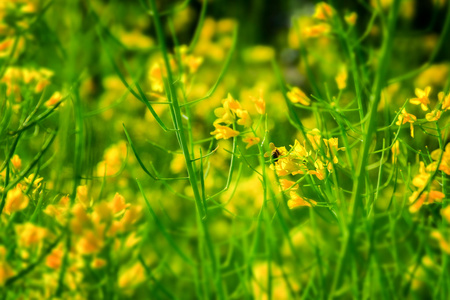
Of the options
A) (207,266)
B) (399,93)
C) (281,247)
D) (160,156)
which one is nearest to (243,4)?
(399,93)

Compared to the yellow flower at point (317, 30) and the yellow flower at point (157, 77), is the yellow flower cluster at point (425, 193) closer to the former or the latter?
the yellow flower at point (317, 30)

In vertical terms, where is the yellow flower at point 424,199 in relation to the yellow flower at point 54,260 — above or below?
above

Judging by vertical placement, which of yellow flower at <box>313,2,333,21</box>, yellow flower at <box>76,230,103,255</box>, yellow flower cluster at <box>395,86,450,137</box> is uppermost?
yellow flower at <box>313,2,333,21</box>

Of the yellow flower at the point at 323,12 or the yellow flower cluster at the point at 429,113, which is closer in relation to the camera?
the yellow flower cluster at the point at 429,113

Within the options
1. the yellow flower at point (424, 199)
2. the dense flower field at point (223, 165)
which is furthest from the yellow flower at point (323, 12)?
the yellow flower at point (424, 199)

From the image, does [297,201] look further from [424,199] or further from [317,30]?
[317,30]

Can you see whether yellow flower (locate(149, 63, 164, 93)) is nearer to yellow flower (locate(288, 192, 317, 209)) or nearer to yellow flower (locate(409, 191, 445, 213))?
yellow flower (locate(288, 192, 317, 209))

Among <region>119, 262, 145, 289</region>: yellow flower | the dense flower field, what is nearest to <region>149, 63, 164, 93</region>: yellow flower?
the dense flower field

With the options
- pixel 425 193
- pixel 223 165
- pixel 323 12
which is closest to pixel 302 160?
pixel 425 193

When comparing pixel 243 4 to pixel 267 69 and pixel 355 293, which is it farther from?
pixel 355 293
